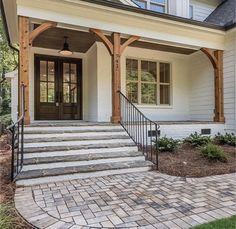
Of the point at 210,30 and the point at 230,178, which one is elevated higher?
the point at 210,30

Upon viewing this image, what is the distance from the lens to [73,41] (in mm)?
7957

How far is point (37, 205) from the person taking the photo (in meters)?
3.15

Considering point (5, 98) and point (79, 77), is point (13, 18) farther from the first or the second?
point (5, 98)

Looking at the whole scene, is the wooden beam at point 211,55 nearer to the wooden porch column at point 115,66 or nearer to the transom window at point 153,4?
the transom window at point 153,4

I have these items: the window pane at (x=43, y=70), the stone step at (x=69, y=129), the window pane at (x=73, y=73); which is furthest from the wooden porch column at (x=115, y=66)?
the window pane at (x=43, y=70)

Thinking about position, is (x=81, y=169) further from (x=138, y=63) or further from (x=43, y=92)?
(x=138, y=63)

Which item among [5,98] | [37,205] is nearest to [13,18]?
[37,205]

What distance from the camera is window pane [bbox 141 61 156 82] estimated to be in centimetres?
923

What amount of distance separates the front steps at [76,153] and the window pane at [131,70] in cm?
335

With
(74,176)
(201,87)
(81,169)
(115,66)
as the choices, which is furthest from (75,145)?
(201,87)

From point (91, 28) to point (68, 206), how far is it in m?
4.61

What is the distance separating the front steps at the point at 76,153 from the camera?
436cm

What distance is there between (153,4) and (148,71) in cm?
251

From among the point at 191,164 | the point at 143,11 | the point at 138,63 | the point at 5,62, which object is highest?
the point at 5,62
